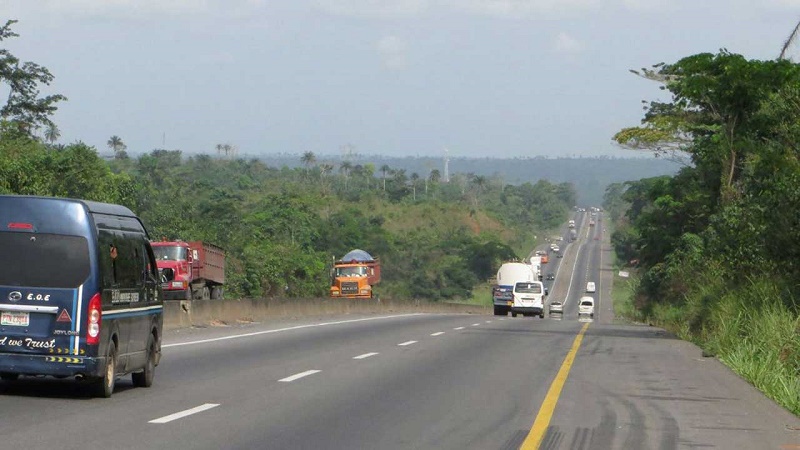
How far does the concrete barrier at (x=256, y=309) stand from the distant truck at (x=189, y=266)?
4.66m

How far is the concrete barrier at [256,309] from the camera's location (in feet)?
101

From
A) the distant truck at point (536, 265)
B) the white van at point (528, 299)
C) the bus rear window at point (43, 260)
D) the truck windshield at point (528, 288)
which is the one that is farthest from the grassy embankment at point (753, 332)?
the distant truck at point (536, 265)

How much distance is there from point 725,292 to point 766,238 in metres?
5.29

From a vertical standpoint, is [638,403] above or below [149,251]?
below

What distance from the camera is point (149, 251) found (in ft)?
49.9

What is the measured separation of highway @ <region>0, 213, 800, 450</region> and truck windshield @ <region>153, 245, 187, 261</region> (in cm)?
2243

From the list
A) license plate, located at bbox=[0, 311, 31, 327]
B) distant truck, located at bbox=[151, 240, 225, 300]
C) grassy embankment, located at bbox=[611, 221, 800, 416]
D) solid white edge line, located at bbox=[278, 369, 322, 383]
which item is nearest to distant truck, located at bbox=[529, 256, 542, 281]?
distant truck, located at bbox=[151, 240, 225, 300]

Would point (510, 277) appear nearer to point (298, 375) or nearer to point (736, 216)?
point (736, 216)

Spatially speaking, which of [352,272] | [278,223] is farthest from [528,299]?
[278,223]

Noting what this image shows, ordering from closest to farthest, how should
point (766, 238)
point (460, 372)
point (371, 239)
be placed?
point (460, 372)
point (766, 238)
point (371, 239)

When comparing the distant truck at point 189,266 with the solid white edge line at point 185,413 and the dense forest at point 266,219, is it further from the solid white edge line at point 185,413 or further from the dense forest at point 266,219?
the solid white edge line at point 185,413

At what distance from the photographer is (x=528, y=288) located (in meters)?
70.4

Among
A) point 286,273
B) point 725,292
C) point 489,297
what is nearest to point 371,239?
point 489,297

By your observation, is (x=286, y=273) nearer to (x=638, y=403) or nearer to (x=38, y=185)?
(x=38, y=185)
